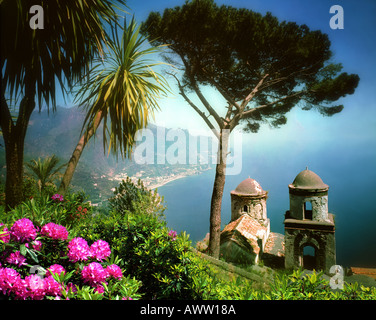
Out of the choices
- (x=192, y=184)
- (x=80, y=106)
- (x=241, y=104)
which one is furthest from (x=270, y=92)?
(x=192, y=184)

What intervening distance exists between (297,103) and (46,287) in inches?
469

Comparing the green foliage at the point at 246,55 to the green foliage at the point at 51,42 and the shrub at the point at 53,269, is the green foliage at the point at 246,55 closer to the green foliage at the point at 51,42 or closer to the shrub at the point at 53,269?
the green foliage at the point at 51,42

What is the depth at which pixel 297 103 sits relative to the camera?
11.0m

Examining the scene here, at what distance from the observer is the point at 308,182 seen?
12172mm

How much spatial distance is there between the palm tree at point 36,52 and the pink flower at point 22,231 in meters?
2.34

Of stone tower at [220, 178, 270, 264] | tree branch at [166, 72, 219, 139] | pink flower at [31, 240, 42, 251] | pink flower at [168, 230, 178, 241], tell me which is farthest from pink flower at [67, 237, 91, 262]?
stone tower at [220, 178, 270, 264]

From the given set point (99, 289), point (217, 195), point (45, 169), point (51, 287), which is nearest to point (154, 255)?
point (99, 289)

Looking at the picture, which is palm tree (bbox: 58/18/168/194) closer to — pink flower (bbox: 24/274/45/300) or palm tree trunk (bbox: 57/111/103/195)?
palm tree trunk (bbox: 57/111/103/195)

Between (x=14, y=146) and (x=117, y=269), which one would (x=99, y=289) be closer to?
(x=117, y=269)

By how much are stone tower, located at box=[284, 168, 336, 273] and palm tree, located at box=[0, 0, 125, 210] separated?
11686mm

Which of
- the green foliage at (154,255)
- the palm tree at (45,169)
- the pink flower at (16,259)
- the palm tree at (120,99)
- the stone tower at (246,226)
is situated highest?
the palm tree at (120,99)

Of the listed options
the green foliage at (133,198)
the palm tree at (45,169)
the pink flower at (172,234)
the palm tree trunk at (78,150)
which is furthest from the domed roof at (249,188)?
the pink flower at (172,234)

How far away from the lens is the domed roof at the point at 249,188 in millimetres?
16484
